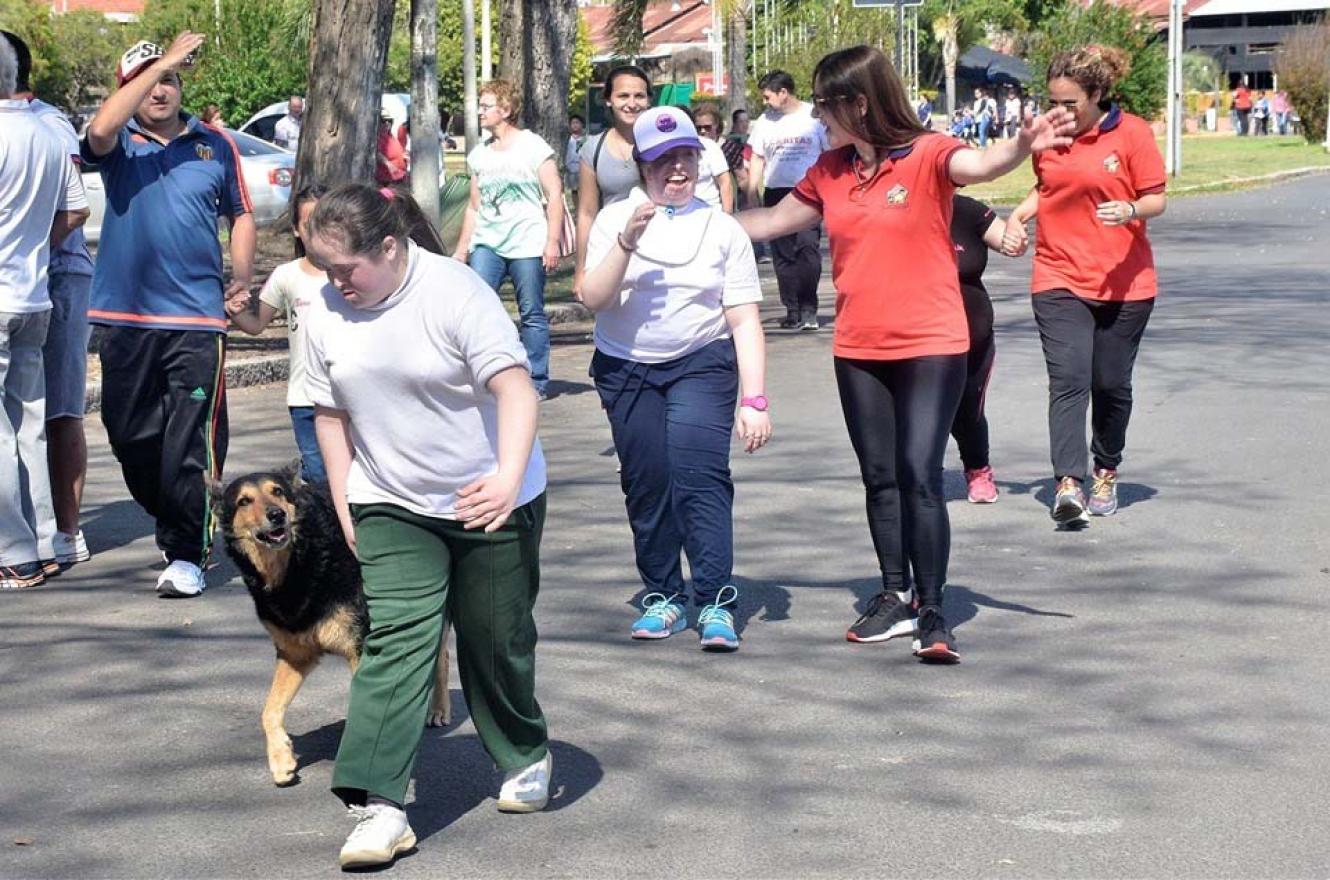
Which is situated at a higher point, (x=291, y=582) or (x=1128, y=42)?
(x=1128, y=42)

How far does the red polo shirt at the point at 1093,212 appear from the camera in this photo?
8.66 m

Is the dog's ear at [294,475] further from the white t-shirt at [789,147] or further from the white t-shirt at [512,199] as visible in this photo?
the white t-shirt at [789,147]

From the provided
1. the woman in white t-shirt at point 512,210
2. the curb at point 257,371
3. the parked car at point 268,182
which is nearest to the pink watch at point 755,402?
the woman in white t-shirt at point 512,210

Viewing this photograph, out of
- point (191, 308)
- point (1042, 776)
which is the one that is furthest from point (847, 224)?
point (191, 308)

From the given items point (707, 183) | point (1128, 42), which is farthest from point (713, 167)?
point (1128, 42)

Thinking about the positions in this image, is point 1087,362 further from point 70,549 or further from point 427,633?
point 427,633

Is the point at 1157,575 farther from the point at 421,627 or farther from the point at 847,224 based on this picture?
the point at 421,627

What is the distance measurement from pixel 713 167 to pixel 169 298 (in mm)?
3568

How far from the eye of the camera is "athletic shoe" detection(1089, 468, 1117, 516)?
8969 millimetres

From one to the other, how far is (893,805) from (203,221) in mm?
3788

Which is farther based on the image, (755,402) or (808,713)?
(755,402)

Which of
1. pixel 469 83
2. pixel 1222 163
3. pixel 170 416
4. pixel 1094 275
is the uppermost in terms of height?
pixel 469 83

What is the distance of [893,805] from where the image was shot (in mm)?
5152

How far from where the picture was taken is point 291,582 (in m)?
5.43
